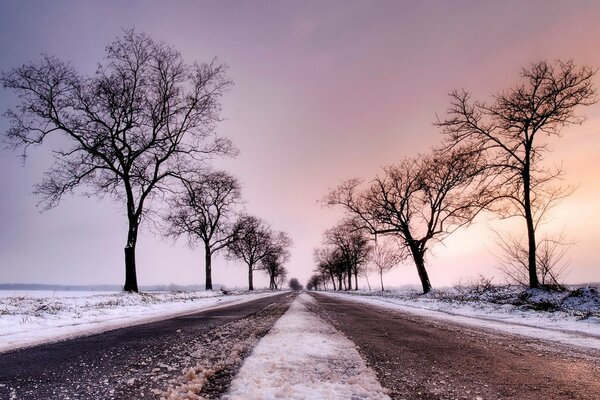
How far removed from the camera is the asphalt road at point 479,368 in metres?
2.32

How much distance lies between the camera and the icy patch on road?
2.01m

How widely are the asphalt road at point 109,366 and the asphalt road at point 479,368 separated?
1242 millimetres

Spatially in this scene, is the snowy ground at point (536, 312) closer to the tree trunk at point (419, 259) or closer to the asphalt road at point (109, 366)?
the asphalt road at point (109, 366)

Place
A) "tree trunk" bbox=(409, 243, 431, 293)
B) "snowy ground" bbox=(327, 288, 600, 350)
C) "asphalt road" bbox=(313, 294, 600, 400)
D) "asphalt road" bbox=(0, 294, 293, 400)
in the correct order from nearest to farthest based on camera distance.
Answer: "asphalt road" bbox=(0, 294, 293, 400) → "asphalt road" bbox=(313, 294, 600, 400) → "snowy ground" bbox=(327, 288, 600, 350) → "tree trunk" bbox=(409, 243, 431, 293)

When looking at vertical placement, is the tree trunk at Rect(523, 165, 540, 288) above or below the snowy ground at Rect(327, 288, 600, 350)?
above

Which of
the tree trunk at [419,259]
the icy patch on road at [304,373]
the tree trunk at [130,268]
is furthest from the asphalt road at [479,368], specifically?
the tree trunk at [419,259]

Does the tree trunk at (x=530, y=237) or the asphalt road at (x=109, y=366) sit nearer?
the asphalt road at (x=109, y=366)

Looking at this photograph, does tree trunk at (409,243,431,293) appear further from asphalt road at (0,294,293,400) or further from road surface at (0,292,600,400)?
asphalt road at (0,294,293,400)

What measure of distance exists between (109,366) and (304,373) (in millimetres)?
1549

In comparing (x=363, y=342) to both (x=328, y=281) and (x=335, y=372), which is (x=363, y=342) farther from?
(x=328, y=281)

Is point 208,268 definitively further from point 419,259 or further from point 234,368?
point 234,368

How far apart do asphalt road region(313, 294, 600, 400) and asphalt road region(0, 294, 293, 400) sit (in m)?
1.24

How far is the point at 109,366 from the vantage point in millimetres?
2871

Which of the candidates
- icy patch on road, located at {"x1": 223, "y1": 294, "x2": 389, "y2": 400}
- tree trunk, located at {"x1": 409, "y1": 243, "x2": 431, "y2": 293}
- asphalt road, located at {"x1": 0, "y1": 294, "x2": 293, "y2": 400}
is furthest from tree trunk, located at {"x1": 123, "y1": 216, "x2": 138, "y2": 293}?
tree trunk, located at {"x1": 409, "y1": 243, "x2": 431, "y2": 293}
